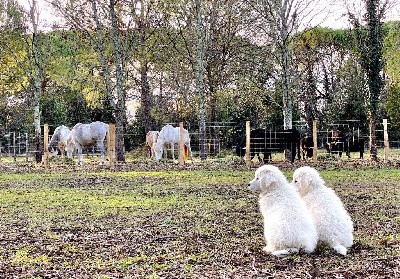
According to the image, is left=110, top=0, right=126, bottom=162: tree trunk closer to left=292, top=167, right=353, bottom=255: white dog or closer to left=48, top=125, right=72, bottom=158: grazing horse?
left=48, top=125, right=72, bottom=158: grazing horse

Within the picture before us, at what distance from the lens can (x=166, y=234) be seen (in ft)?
23.3

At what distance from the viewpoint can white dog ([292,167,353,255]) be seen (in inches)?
235

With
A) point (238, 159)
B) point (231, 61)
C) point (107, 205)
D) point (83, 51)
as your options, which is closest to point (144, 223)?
point (107, 205)

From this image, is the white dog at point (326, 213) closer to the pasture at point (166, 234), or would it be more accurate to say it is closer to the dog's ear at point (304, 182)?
the dog's ear at point (304, 182)

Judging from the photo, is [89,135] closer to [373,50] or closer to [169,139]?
[169,139]

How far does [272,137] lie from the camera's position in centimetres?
2348

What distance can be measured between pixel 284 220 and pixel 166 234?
72.5 inches

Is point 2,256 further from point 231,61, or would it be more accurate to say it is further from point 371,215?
point 231,61

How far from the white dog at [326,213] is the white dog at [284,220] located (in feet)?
0.46

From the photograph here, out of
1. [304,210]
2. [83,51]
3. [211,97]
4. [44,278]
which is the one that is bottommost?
[44,278]

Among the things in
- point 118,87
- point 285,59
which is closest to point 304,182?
point 118,87

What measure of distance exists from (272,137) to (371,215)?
1502 centimetres

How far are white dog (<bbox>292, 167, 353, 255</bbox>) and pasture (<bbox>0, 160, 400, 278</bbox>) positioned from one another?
0.17 m

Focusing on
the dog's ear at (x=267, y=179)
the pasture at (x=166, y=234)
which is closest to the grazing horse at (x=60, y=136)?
the pasture at (x=166, y=234)
